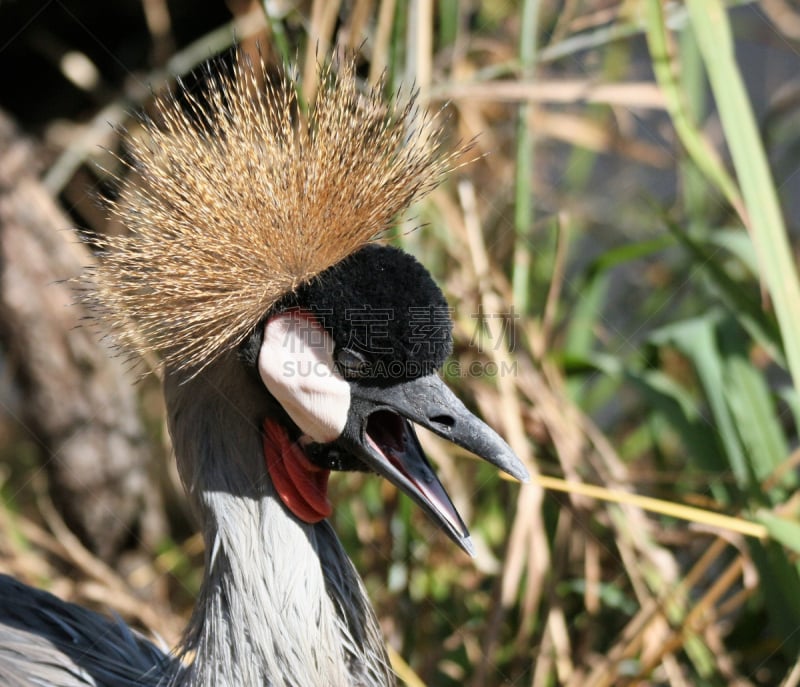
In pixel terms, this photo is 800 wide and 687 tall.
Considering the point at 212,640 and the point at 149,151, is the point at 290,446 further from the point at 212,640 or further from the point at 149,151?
the point at 149,151

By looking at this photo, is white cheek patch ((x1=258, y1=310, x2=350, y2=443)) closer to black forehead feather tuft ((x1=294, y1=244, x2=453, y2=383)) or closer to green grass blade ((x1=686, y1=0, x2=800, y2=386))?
black forehead feather tuft ((x1=294, y1=244, x2=453, y2=383))

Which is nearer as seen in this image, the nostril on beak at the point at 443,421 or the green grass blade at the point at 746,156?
the nostril on beak at the point at 443,421

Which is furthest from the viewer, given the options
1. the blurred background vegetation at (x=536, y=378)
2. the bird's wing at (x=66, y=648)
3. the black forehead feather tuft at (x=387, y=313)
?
the blurred background vegetation at (x=536, y=378)

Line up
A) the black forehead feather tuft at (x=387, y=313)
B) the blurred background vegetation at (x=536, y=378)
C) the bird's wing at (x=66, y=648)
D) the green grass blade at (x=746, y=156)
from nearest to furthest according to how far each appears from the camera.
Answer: the black forehead feather tuft at (x=387, y=313) → the bird's wing at (x=66, y=648) → the green grass blade at (x=746, y=156) → the blurred background vegetation at (x=536, y=378)

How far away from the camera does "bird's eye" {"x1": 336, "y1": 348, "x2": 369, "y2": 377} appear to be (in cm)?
102

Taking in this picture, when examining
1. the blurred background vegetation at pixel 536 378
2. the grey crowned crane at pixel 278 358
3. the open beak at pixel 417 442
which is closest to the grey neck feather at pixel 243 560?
the grey crowned crane at pixel 278 358

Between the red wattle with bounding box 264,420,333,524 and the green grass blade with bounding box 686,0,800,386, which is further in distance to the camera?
the green grass blade with bounding box 686,0,800,386

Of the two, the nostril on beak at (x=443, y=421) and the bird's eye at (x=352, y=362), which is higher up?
the bird's eye at (x=352, y=362)

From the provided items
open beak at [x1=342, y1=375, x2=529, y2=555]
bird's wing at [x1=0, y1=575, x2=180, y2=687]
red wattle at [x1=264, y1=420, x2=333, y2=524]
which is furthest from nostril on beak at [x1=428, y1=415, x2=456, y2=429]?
bird's wing at [x1=0, y1=575, x2=180, y2=687]

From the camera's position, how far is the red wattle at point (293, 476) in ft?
3.49

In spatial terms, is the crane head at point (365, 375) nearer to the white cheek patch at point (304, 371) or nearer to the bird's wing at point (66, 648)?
the white cheek patch at point (304, 371)

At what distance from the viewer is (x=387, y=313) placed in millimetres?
996

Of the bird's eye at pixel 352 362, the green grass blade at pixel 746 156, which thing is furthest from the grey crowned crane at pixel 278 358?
the green grass blade at pixel 746 156

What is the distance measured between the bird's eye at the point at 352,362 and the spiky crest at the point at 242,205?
94 millimetres
